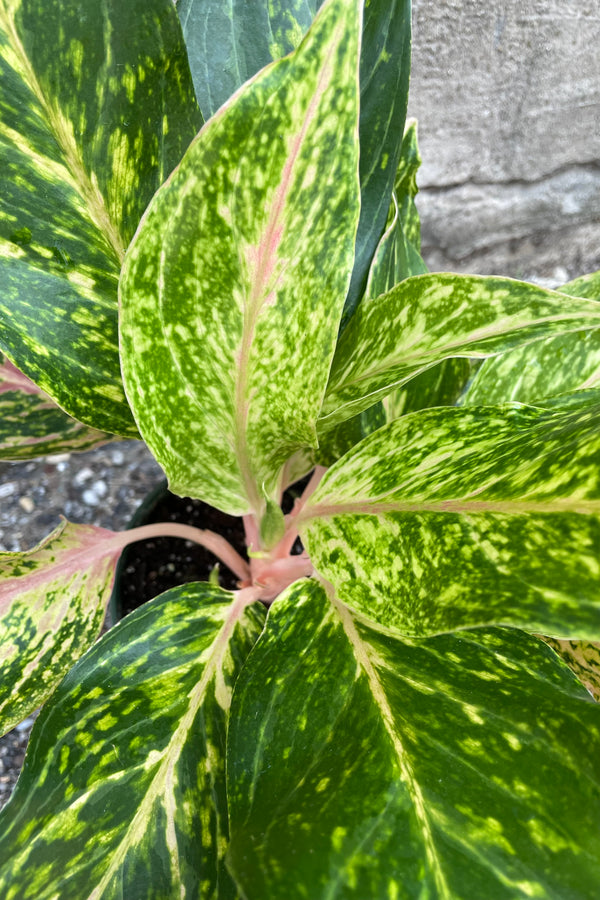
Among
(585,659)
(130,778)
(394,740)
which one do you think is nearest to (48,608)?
(130,778)

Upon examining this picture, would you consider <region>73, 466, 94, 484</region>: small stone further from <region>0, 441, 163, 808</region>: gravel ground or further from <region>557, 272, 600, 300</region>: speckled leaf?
<region>557, 272, 600, 300</region>: speckled leaf

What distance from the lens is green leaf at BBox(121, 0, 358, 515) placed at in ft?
0.87

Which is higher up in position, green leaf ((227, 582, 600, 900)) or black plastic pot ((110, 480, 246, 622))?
green leaf ((227, 582, 600, 900))

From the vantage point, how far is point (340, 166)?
28 cm

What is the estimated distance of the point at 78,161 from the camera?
36cm

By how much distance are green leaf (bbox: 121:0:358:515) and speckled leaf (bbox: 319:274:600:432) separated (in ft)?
0.12

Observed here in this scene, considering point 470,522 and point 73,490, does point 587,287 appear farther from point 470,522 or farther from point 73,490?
point 73,490

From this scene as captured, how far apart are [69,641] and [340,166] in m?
0.32

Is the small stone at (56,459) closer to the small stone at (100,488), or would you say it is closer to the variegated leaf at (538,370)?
the small stone at (100,488)

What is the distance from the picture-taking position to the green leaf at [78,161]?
0.33 meters

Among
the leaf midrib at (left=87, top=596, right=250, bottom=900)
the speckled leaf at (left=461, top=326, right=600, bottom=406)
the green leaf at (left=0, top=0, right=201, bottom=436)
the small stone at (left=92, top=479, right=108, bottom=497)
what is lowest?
the small stone at (left=92, top=479, right=108, bottom=497)

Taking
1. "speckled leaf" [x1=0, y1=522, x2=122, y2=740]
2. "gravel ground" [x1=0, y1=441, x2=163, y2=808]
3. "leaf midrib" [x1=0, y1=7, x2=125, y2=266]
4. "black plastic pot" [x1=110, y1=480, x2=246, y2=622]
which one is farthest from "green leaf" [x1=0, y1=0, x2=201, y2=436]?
"gravel ground" [x1=0, y1=441, x2=163, y2=808]

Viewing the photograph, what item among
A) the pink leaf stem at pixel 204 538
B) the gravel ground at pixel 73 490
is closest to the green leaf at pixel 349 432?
the pink leaf stem at pixel 204 538

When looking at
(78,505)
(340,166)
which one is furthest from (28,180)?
(78,505)
